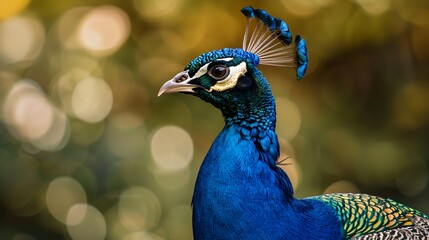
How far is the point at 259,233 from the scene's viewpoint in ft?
6.51

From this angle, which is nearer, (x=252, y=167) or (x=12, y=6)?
(x=252, y=167)

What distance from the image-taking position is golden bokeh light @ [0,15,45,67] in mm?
3957

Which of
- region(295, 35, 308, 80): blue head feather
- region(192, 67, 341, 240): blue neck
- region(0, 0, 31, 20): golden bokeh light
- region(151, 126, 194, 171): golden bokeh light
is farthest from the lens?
region(0, 0, 31, 20): golden bokeh light

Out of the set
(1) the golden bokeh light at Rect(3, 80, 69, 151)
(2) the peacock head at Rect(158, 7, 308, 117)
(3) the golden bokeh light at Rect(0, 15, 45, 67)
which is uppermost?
(2) the peacock head at Rect(158, 7, 308, 117)

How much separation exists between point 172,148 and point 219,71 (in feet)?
6.01

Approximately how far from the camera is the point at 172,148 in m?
3.86

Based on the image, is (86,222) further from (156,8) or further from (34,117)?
(156,8)

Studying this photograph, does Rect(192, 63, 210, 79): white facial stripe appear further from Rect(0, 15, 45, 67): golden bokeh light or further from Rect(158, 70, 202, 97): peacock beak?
Rect(0, 15, 45, 67): golden bokeh light

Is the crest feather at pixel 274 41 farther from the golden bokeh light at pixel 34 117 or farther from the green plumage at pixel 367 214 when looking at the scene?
the golden bokeh light at pixel 34 117

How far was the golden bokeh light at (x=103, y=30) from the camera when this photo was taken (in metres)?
3.98

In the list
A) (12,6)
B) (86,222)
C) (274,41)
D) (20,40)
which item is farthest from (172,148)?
(274,41)

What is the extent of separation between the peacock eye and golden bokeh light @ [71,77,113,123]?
1.92m

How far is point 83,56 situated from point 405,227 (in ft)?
7.02

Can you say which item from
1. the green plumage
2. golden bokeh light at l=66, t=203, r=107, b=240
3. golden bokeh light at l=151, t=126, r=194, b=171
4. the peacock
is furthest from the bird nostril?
golden bokeh light at l=66, t=203, r=107, b=240
